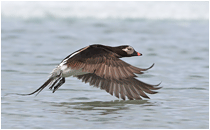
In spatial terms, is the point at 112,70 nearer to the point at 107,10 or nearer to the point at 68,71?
the point at 68,71

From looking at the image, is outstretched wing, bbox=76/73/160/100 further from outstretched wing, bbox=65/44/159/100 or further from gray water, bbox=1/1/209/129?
gray water, bbox=1/1/209/129

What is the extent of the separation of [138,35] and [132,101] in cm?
853

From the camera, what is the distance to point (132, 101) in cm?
621

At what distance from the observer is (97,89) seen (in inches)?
283

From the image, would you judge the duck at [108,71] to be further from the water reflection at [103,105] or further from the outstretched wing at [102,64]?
the water reflection at [103,105]

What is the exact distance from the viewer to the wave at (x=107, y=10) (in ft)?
62.7

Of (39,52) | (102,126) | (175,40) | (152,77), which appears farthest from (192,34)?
(102,126)

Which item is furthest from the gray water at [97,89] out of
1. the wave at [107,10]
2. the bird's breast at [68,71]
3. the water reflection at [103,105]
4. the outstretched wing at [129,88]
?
the wave at [107,10]

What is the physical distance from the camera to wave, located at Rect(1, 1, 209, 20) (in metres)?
19.1

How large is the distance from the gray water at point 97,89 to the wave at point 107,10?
1.74m

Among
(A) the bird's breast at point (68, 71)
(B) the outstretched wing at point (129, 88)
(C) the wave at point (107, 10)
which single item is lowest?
(B) the outstretched wing at point (129, 88)

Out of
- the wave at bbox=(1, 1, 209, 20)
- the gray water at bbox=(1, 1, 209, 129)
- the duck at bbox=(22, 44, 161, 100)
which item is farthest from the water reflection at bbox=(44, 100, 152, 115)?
the wave at bbox=(1, 1, 209, 20)

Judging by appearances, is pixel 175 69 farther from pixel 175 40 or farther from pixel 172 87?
pixel 175 40

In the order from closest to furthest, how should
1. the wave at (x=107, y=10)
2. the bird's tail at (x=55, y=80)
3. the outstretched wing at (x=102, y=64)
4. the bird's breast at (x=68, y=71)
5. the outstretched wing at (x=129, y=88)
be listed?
the outstretched wing at (x=102, y=64), the outstretched wing at (x=129, y=88), the bird's breast at (x=68, y=71), the bird's tail at (x=55, y=80), the wave at (x=107, y=10)
